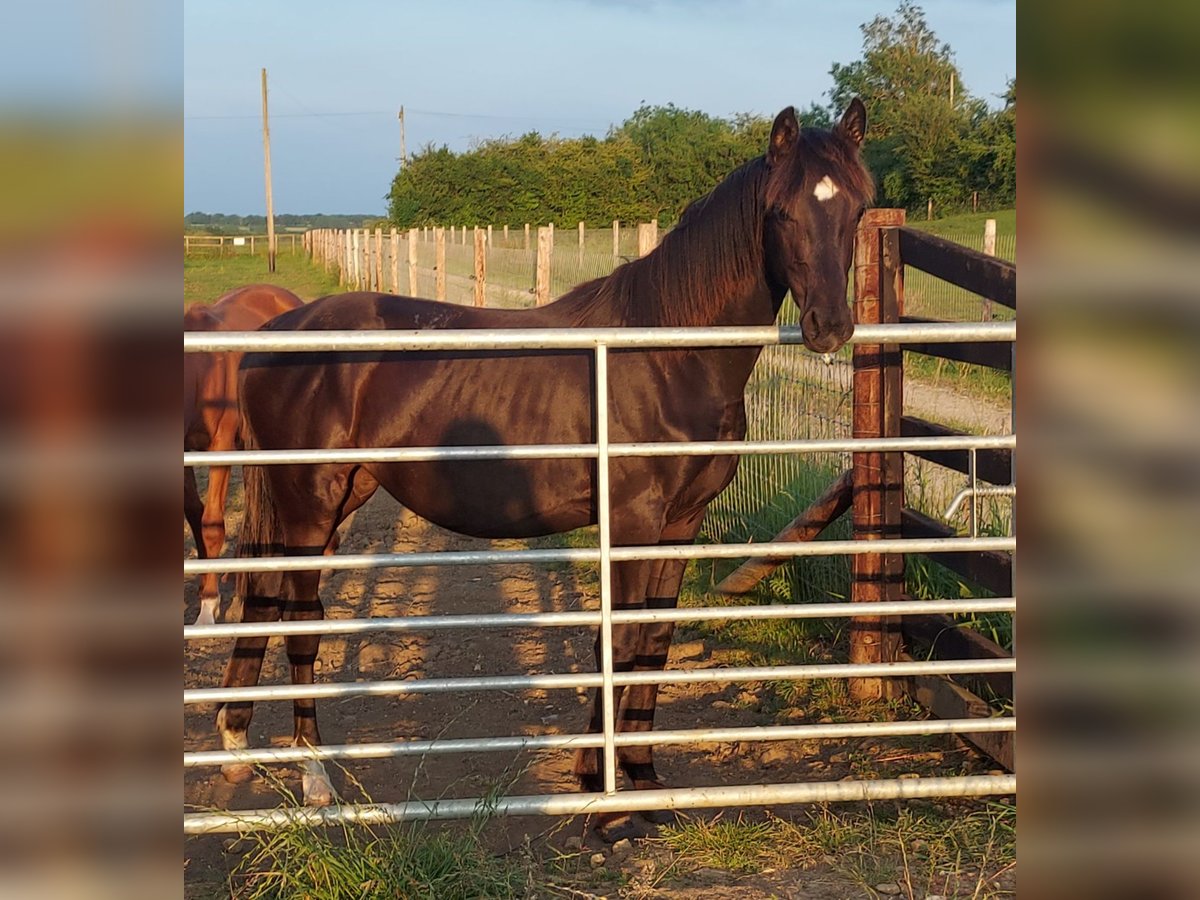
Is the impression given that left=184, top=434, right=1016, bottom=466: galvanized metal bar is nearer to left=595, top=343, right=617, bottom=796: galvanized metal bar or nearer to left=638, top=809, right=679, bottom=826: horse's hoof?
left=595, top=343, right=617, bottom=796: galvanized metal bar

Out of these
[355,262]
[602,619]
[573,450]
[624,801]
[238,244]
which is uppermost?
[238,244]

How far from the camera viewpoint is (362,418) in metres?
3.68

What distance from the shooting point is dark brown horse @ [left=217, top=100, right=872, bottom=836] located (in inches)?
132

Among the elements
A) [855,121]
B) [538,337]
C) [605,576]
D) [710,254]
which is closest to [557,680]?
[605,576]

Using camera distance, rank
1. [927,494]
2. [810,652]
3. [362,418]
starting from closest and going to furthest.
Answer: [362,418] < [810,652] < [927,494]

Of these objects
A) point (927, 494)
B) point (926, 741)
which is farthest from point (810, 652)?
point (927, 494)

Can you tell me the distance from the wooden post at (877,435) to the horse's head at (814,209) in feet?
3.11

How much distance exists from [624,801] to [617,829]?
460 millimetres

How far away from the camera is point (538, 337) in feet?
9.00

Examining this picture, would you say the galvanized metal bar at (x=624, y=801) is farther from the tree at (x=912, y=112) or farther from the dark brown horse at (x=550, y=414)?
the tree at (x=912, y=112)

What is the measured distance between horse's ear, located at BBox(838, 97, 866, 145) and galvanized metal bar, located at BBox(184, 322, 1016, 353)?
0.69 m

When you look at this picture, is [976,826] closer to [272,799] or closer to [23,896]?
[272,799]

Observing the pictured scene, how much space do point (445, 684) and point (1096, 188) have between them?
270 cm

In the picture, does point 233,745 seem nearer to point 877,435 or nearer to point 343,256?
point 877,435
